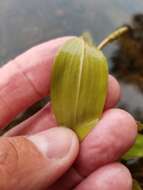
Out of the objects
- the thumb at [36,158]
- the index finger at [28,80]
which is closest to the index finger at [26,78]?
the index finger at [28,80]

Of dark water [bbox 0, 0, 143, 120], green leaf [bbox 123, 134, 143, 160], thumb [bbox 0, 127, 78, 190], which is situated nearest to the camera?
thumb [bbox 0, 127, 78, 190]

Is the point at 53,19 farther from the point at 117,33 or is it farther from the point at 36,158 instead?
the point at 36,158

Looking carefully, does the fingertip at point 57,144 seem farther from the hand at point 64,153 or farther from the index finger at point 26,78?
the index finger at point 26,78

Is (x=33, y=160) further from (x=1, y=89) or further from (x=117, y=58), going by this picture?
(x=117, y=58)

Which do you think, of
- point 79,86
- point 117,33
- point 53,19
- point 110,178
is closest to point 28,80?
point 79,86

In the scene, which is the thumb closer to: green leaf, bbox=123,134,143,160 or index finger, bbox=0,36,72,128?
index finger, bbox=0,36,72,128

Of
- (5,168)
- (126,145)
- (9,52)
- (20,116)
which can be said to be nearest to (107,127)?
(126,145)

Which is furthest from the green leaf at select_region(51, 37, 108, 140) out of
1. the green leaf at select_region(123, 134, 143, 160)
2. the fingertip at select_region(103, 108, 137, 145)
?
the green leaf at select_region(123, 134, 143, 160)
